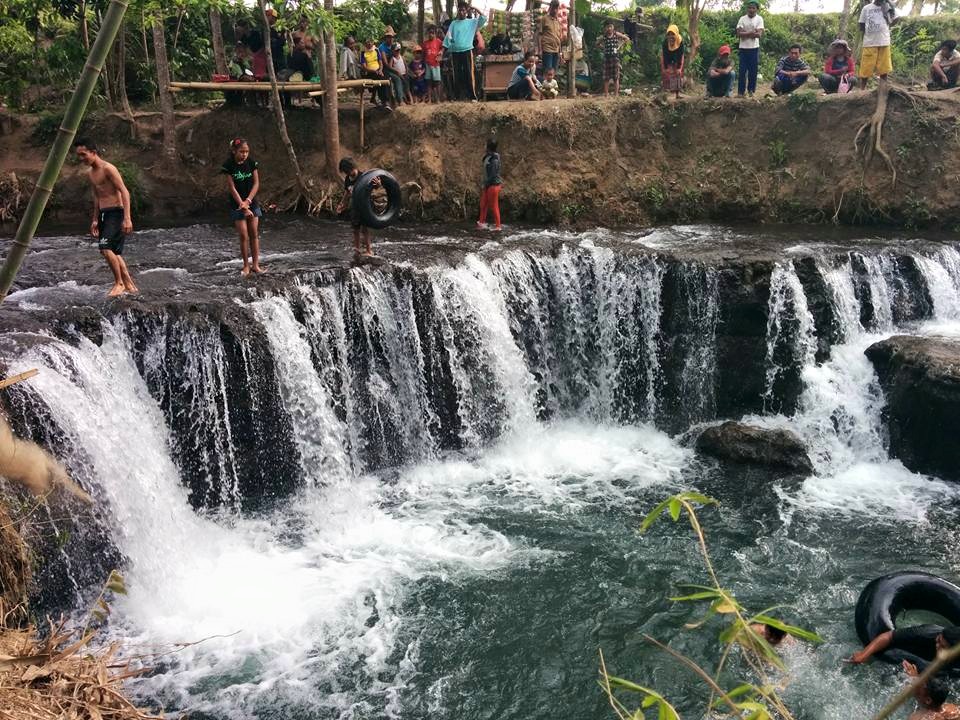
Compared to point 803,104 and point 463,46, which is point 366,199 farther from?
point 803,104

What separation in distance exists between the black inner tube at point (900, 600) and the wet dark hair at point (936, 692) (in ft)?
2.92

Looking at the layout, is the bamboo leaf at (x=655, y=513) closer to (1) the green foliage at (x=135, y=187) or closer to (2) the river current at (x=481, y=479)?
(2) the river current at (x=481, y=479)

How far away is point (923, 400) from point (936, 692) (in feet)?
14.7

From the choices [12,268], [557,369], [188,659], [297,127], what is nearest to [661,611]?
[188,659]

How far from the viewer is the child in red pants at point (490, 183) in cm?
A: 1103

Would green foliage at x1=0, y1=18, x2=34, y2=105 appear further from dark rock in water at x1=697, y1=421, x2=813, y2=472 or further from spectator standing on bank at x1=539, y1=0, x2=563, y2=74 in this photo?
dark rock in water at x1=697, y1=421, x2=813, y2=472

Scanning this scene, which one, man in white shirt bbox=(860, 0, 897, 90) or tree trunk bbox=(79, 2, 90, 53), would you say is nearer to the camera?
man in white shirt bbox=(860, 0, 897, 90)

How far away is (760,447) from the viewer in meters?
8.55

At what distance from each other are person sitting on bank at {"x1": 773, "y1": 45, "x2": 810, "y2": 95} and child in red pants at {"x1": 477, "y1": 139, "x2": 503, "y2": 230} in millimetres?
5898

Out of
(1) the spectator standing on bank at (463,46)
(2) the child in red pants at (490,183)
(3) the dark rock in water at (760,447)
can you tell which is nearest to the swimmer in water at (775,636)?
(3) the dark rock in water at (760,447)

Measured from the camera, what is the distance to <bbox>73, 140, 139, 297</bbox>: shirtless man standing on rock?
24.7 ft

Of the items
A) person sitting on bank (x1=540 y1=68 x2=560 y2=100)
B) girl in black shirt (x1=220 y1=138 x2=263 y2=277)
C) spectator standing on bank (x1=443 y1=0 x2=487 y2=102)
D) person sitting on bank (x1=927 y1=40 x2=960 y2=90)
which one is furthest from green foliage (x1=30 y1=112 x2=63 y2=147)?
person sitting on bank (x1=927 y1=40 x2=960 y2=90)

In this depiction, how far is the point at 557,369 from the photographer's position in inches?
397

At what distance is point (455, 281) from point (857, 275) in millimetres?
5155
